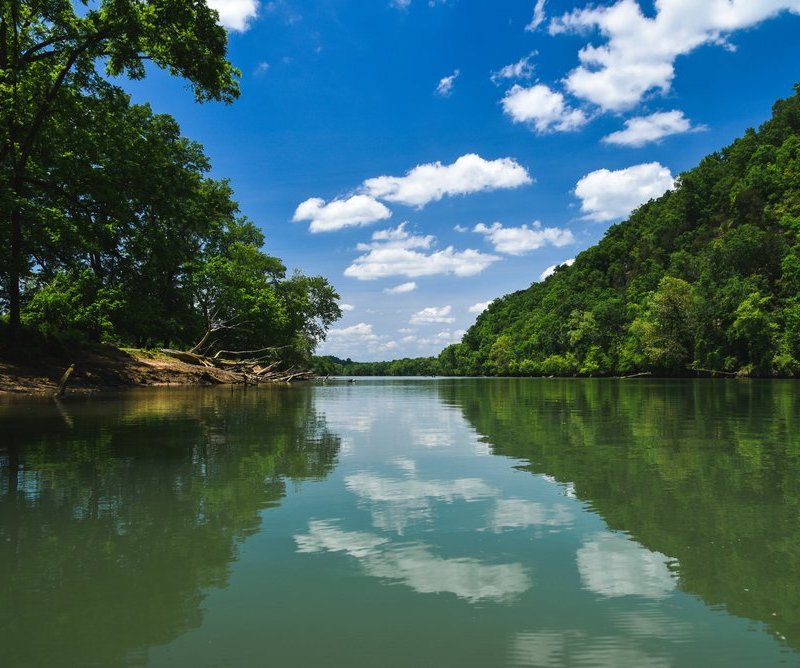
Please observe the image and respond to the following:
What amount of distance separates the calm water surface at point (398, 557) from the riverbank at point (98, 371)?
17716 mm

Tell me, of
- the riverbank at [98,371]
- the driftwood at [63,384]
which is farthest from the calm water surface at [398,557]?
the riverbank at [98,371]

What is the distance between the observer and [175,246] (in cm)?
1977

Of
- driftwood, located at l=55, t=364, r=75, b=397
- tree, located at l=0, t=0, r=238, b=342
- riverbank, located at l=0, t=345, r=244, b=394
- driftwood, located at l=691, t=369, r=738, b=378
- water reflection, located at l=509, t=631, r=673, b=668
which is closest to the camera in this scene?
water reflection, located at l=509, t=631, r=673, b=668

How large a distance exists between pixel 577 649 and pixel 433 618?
2.86 feet

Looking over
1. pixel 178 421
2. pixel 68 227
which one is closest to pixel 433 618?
pixel 178 421

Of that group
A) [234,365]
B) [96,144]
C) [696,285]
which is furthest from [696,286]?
[96,144]

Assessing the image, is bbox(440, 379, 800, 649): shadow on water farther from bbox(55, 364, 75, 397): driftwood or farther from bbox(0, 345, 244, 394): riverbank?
bbox(0, 345, 244, 394): riverbank

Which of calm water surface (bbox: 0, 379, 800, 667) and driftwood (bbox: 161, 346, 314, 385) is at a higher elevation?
driftwood (bbox: 161, 346, 314, 385)

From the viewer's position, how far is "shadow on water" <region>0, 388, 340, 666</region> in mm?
3340

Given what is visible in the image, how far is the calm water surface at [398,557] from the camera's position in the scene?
3164mm

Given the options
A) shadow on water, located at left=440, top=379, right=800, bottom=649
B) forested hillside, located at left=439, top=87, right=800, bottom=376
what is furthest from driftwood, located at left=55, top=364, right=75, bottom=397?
forested hillside, located at left=439, top=87, right=800, bottom=376

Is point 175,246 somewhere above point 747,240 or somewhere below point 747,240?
below

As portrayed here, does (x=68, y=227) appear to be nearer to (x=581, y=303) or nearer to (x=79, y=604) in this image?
(x=79, y=604)

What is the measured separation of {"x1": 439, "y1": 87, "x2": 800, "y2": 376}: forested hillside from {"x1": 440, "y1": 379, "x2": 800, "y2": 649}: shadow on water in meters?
65.1
